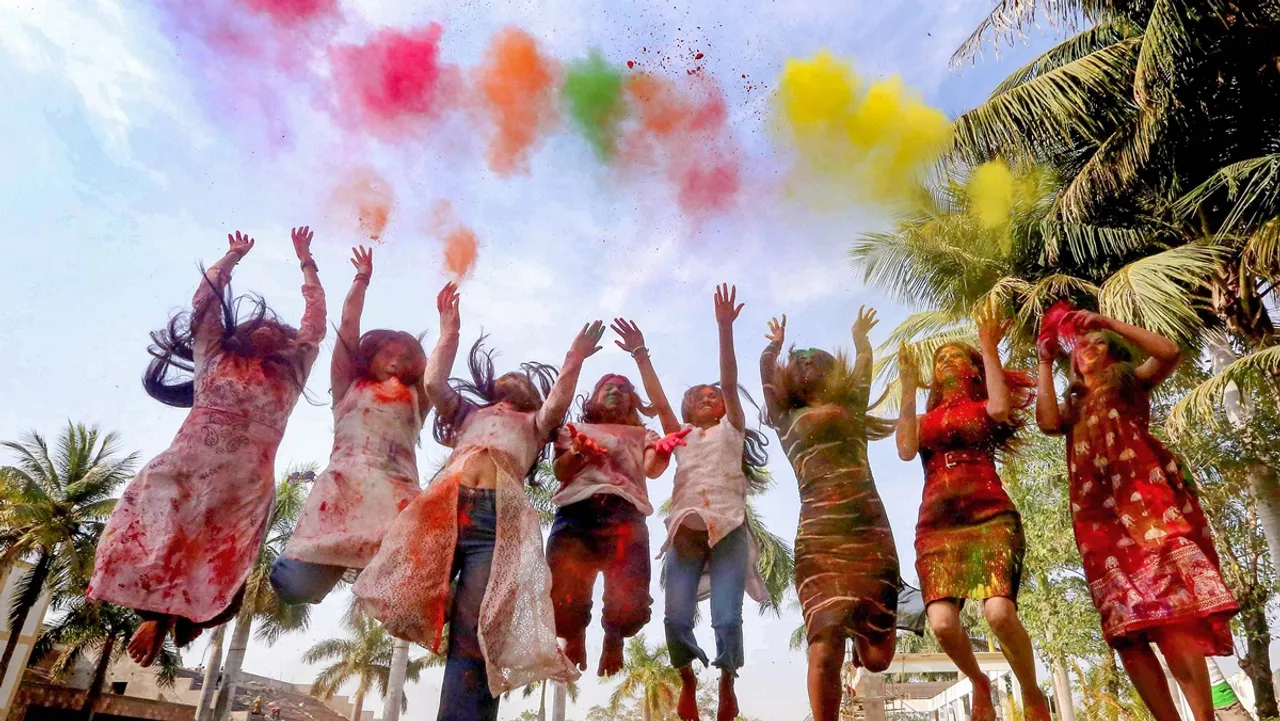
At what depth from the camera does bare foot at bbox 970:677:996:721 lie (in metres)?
3.66

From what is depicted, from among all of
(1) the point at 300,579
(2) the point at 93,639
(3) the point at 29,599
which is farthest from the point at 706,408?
(2) the point at 93,639

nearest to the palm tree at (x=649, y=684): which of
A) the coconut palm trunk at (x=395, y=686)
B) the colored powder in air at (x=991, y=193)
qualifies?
the coconut palm trunk at (x=395, y=686)

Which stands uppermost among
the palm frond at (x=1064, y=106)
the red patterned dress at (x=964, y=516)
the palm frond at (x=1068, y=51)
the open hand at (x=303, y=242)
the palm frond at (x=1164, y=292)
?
the palm frond at (x=1068, y=51)

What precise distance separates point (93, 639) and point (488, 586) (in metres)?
30.6

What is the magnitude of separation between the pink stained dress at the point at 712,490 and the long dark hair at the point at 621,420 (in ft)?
1.14

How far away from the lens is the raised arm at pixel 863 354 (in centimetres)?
480

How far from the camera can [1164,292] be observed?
876cm

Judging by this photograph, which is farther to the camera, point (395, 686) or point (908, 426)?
point (395, 686)

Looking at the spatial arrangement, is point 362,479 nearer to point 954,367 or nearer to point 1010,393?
point 954,367

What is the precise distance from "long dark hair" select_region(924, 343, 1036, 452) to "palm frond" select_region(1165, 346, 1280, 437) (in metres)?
5.03

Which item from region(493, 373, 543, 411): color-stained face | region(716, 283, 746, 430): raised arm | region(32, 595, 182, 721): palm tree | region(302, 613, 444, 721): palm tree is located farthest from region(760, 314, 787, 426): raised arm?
region(302, 613, 444, 721): palm tree

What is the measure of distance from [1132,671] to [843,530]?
55.3 inches

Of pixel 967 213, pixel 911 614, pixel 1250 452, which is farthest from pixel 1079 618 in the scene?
pixel 911 614

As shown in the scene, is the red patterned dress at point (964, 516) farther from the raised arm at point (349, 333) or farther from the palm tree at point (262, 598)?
the palm tree at point (262, 598)
